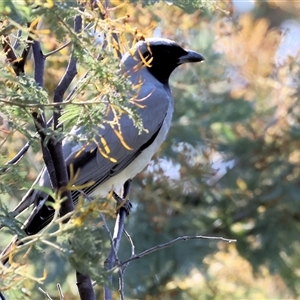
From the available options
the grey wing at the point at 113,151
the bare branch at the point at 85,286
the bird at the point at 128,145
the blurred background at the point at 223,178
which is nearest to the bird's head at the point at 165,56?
the bird at the point at 128,145

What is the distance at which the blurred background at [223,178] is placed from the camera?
5812 millimetres

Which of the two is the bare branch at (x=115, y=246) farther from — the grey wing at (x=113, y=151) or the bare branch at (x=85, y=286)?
the grey wing at (x=113, y=151)

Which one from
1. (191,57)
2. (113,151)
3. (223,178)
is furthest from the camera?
(223,178)

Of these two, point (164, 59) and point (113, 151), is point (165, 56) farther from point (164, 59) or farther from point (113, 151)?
point (113, 151)

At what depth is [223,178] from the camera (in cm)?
630

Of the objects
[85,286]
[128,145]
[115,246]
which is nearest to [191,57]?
[128,145]

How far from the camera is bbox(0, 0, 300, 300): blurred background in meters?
5.81

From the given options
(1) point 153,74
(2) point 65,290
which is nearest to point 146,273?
(2) point 65,290

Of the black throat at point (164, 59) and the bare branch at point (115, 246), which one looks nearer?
the bare branch at point (115, 246)

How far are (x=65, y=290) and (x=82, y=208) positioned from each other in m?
3.83

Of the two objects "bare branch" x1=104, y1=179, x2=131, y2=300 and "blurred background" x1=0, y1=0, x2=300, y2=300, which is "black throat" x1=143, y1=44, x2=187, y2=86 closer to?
"blurred background" x1=0, y1=0, x2=300, y2=300

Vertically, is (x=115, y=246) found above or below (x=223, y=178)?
above

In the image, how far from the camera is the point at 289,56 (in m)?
6.09

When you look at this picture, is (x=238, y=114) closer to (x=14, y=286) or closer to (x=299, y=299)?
(x=299, y=299)
